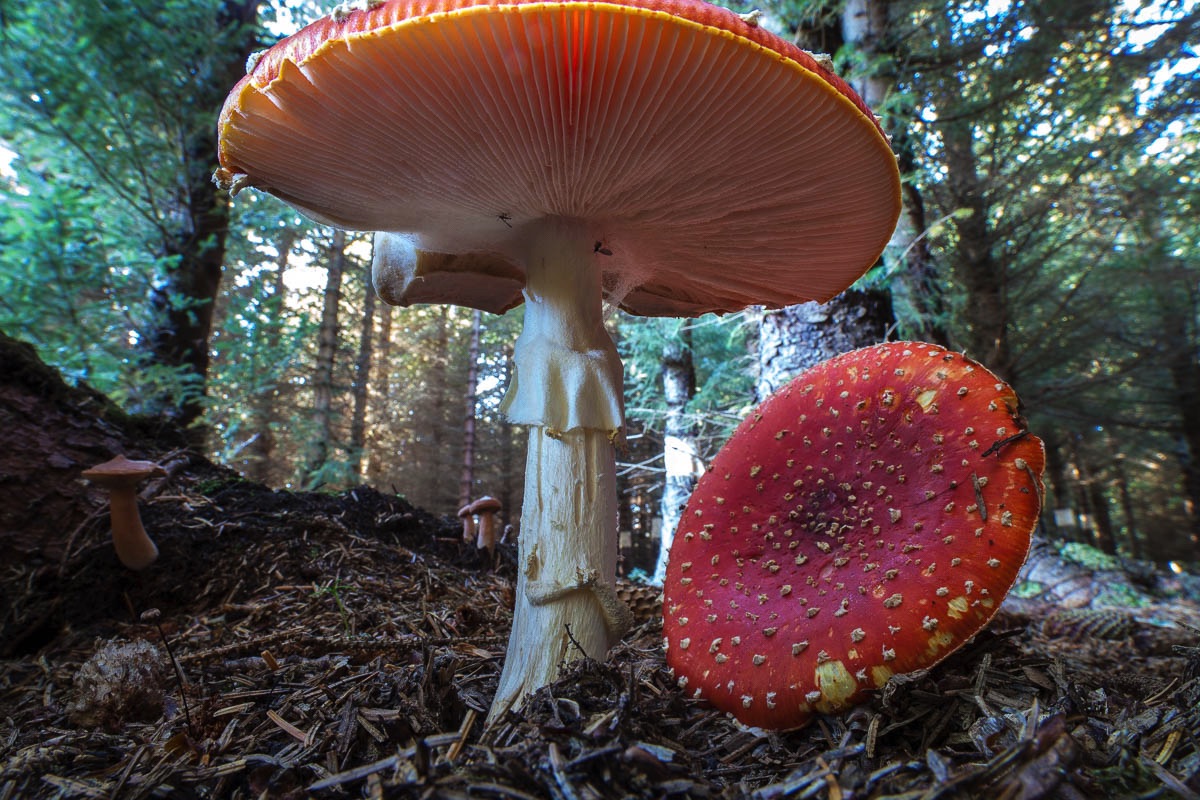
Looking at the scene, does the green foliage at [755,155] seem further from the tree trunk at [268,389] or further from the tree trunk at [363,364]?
the tree trunk at [363,364]

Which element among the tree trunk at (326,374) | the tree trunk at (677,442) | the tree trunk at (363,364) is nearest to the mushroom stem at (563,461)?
the tree trunk at (677,442)

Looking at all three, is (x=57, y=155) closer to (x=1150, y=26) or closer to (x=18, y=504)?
(x=18, y=504)

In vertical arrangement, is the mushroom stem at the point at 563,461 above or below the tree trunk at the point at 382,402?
below

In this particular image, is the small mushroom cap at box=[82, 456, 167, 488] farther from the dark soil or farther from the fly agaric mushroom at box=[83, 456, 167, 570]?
the dark soil

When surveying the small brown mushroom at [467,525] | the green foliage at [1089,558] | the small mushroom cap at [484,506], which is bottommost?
the green foliage at [1089,558]

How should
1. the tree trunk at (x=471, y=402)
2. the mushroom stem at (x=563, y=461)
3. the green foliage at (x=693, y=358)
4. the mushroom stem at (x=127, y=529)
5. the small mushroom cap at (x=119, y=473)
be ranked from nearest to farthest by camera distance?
the mushroom stem at (x=563, y=461)
the small mushroom cap at (x=119, y=473)
the mushroom stem at (x=127, y=529)
the green foliage at (x=693, y=358)
the tree trunk at (x=471, y=402)

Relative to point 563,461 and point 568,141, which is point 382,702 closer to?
point 563,461
